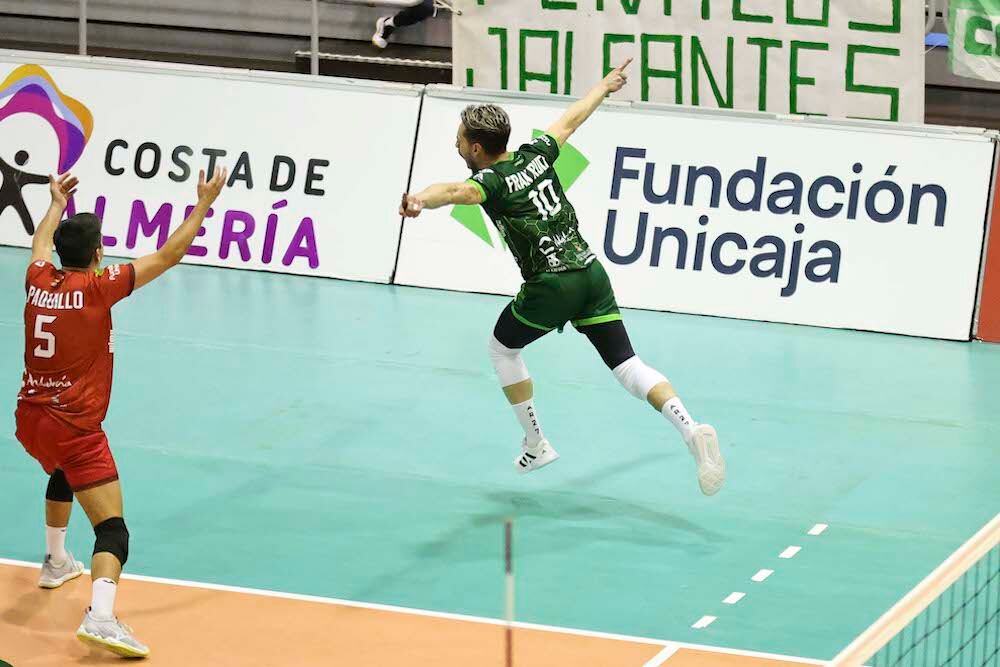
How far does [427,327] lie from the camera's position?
1361 cm

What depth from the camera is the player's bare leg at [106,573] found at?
7309 mm

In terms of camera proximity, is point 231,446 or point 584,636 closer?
point 584,636

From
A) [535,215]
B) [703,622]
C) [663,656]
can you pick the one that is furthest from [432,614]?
[535,215]

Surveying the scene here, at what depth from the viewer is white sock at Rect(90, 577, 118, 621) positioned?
7324 millimetres

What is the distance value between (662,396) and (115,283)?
3.13 m

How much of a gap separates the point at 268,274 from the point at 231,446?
479 centimetres

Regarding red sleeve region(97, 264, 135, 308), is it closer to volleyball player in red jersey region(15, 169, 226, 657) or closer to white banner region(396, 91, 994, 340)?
volleyball player in red jersey region(15, 169, 226, 657)

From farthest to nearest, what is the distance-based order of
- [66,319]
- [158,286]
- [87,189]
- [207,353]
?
1. [87,189]
2. [158,286]
3. [207,353]
4. [66,319]

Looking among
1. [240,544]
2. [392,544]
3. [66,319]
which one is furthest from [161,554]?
[66,319]

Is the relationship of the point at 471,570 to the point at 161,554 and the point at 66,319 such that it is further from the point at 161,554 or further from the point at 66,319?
the point at 66,319

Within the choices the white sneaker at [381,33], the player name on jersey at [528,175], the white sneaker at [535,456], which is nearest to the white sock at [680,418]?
the white sneaker at [535,456]

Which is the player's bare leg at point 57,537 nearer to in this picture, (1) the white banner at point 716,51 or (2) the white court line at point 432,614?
(2) the white court line at point 432,614

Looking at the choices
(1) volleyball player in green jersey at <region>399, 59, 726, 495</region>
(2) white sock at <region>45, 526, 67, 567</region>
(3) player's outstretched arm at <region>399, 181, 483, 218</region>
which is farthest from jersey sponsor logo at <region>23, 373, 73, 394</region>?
(1) volleyball player in green jersey at <region>399, 59, 726, 495</region>

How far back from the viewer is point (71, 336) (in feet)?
24.8
